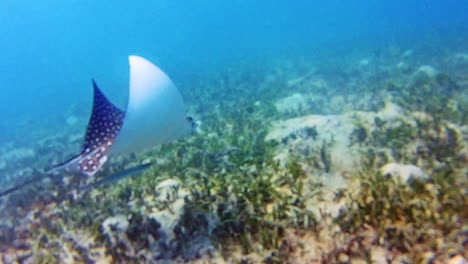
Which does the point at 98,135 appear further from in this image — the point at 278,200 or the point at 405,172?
the point at 405,172

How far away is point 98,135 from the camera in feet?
12.9

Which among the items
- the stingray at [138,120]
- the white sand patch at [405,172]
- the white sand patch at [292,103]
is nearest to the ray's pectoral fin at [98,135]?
the stingray at [138,120]

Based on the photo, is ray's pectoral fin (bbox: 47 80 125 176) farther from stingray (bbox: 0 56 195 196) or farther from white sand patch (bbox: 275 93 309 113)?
white sand patch (bbox: 275 93 309 113)

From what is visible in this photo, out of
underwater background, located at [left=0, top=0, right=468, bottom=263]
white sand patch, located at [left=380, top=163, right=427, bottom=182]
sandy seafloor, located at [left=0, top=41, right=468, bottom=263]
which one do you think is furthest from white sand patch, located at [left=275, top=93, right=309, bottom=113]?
white sand patch, located at [left=380, top=163, right=427, bottom=182]

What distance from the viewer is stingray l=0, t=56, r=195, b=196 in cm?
341

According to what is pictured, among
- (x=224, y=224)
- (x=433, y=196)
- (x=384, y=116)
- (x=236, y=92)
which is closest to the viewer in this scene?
(x=433, y=196)

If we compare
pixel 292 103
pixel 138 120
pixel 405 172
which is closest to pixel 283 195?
pixel 405 172

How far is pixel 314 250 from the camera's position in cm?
364

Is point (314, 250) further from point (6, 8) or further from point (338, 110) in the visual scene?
point (6, 8)

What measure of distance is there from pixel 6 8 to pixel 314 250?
163 m

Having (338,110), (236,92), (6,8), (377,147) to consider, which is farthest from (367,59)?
(6,8)

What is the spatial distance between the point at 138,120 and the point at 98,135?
0.83 metres

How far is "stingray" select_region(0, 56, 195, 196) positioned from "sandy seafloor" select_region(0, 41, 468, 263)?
4.03ft

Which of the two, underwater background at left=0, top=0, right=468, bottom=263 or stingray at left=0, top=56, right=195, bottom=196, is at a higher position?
stingray at left=0, top=56, right=195, bottom=196
